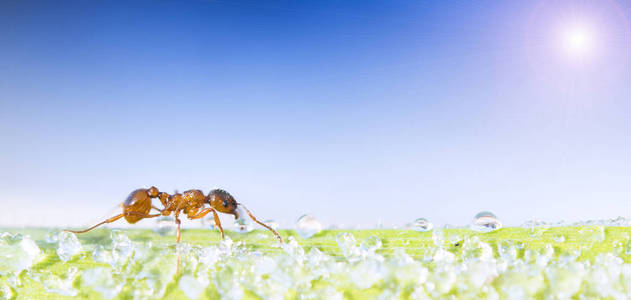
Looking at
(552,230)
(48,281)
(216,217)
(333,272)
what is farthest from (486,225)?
(216,217)

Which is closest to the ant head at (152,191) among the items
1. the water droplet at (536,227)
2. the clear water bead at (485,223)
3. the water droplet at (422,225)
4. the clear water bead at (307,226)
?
the clear water bead at (307,226)

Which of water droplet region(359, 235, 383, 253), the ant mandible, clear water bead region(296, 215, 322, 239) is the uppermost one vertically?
the ant mandible

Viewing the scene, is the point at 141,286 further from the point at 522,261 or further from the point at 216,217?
the point at 216,217

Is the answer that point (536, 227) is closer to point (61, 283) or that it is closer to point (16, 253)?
point (61, 283)

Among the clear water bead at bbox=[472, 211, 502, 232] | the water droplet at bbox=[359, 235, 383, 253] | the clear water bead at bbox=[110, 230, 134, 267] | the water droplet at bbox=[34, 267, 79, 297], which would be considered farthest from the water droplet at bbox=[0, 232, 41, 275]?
the clear water bead at bbox=[472, 211, 502, 232]

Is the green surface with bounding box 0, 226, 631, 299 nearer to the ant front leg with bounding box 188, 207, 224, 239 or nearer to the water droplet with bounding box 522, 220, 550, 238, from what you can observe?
the water droplet with bounding box 522, 220, 550, 238
